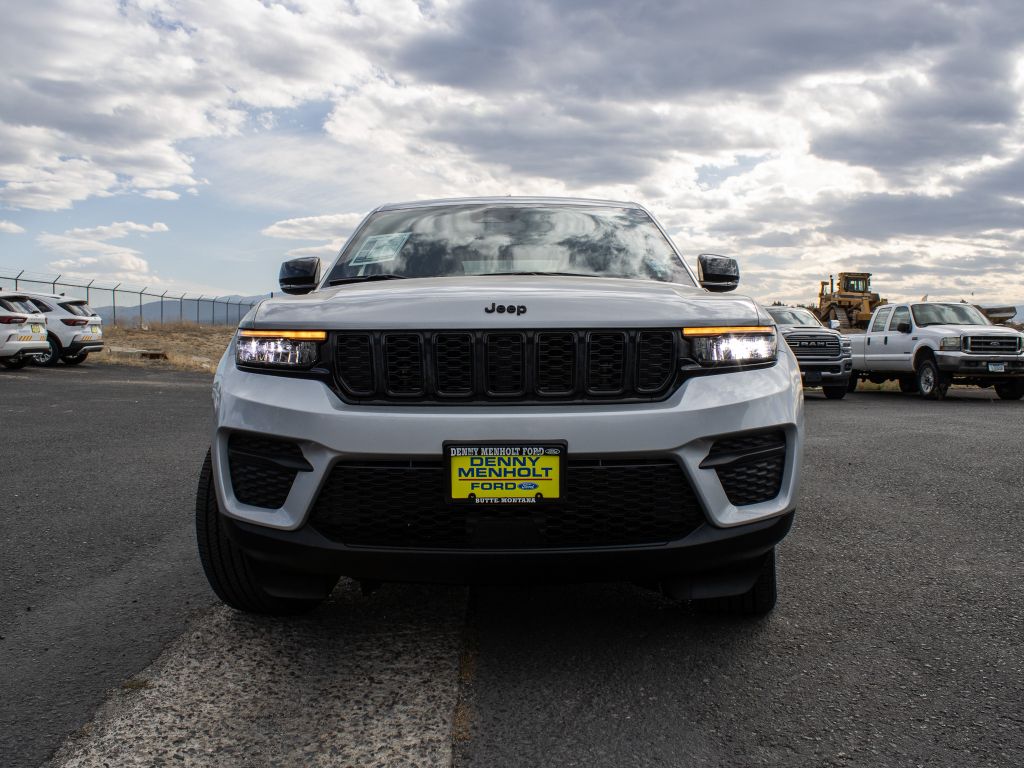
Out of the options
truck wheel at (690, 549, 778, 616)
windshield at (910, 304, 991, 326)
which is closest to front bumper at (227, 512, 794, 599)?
truck wheel at (690, 549, 778, 616)

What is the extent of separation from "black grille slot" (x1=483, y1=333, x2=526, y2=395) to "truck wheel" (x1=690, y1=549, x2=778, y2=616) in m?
1.12

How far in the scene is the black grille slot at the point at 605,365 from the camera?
8.81 ft

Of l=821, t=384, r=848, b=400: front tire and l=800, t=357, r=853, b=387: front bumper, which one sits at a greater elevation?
l=800, t=357, r=853, b=387: front bumper

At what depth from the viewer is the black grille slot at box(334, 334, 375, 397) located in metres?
2.70

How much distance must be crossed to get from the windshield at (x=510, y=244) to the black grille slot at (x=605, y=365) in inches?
42.3

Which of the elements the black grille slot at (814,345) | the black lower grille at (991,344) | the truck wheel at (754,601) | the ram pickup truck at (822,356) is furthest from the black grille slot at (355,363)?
the black lower grille at (991,344)

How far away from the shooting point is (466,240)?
13.3 feet

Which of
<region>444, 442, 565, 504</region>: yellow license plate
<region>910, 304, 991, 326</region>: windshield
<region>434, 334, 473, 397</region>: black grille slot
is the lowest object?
<region>444, 442, 565, 504</region>: yellow license plate

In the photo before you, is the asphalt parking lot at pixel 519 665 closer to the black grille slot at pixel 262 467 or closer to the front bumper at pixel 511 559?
the front bumper at pixel 511 559

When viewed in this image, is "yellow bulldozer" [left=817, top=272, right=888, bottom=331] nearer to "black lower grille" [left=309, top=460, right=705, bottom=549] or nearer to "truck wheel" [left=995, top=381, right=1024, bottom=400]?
"truck wheel" [left=995, top=381, right=1024, bottom=400]

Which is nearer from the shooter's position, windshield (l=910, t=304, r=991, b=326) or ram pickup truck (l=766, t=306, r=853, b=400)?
ram pickup truck (l=766, t=306, r=853, b=400)

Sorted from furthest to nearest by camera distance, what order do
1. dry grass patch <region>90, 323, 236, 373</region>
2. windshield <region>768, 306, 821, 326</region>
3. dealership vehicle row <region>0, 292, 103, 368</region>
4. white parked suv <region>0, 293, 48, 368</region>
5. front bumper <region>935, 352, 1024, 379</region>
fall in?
dry grass patch <region>90, 323, 236, 373</region> → dealership vehicle row <region>0, 292, 103, 368</region> → white parked suv <region>0, 293, 48, 368</region> → windshield <region>768, 306, 821, 326</region> → front bumper <region>935, 352, 1024, 379</region>

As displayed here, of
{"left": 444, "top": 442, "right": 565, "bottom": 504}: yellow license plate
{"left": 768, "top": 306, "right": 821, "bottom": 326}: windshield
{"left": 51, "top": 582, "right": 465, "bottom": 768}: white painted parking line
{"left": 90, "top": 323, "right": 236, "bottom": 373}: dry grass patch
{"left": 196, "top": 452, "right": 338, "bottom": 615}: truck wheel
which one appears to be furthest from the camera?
{"left": 90, "top": 323, "right": 236, "bottom": 373}: dry grass patch

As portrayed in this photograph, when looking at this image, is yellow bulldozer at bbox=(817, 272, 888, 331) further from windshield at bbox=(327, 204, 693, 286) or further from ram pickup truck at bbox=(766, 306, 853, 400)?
windshield at bbox=(327, 204, 693, 286)
